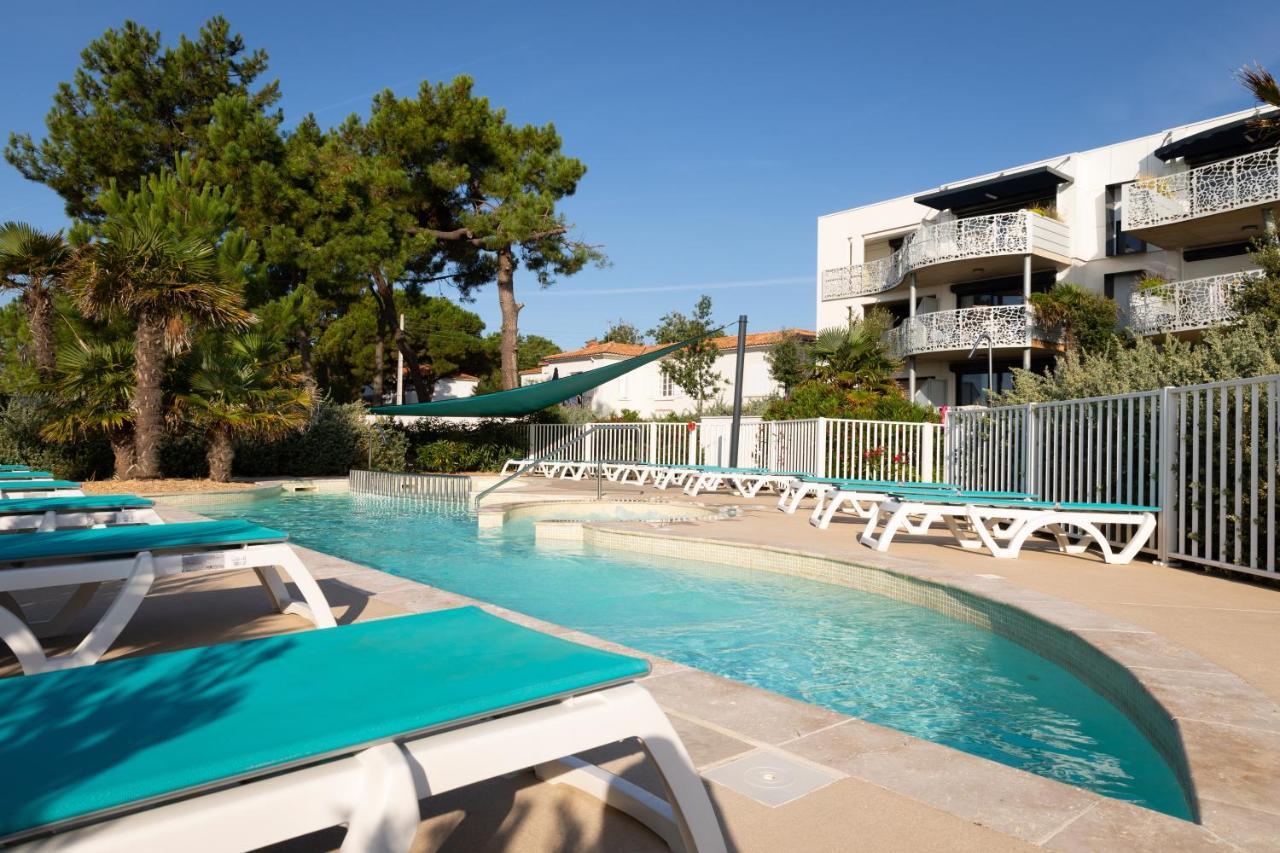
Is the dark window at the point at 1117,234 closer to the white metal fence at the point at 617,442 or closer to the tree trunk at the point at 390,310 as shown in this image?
the white metal fence at the point at 617,442

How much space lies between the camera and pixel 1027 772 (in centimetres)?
246

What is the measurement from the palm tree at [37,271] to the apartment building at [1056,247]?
63.2 feet

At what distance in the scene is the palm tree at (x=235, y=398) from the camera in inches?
563

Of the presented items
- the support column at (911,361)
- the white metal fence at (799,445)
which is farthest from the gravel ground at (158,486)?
the support column at (911,361)

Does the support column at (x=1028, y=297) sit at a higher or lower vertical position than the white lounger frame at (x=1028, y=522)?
higher

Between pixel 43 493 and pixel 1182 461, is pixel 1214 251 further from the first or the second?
pixel 43 493

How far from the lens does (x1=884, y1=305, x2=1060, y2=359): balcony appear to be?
66.8 ft

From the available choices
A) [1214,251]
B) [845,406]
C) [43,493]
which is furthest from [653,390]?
[43,493]

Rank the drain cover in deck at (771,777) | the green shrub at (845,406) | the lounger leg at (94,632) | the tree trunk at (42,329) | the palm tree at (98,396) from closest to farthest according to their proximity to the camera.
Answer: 1. the drain cover in deck at (771,777)
2. the lounger leg at (94,632)
3. the tree trunk at (42,329)
4. the palm tree at (98,396)
5. the green shrub at (845,406)

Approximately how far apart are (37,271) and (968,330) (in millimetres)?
19971

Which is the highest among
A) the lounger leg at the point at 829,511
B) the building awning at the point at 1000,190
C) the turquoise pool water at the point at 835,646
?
the building awning at the point at 1000,190

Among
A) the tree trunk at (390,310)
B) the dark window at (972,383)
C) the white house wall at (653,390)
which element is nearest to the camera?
the tree trunk at (390,310)

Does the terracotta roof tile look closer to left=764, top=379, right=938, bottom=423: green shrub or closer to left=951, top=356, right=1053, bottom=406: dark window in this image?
left=951, top=356, right=1053, bottom=406: dark window

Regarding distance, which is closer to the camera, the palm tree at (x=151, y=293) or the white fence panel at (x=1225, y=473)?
the white fence panel at (x=1225, y=473)
